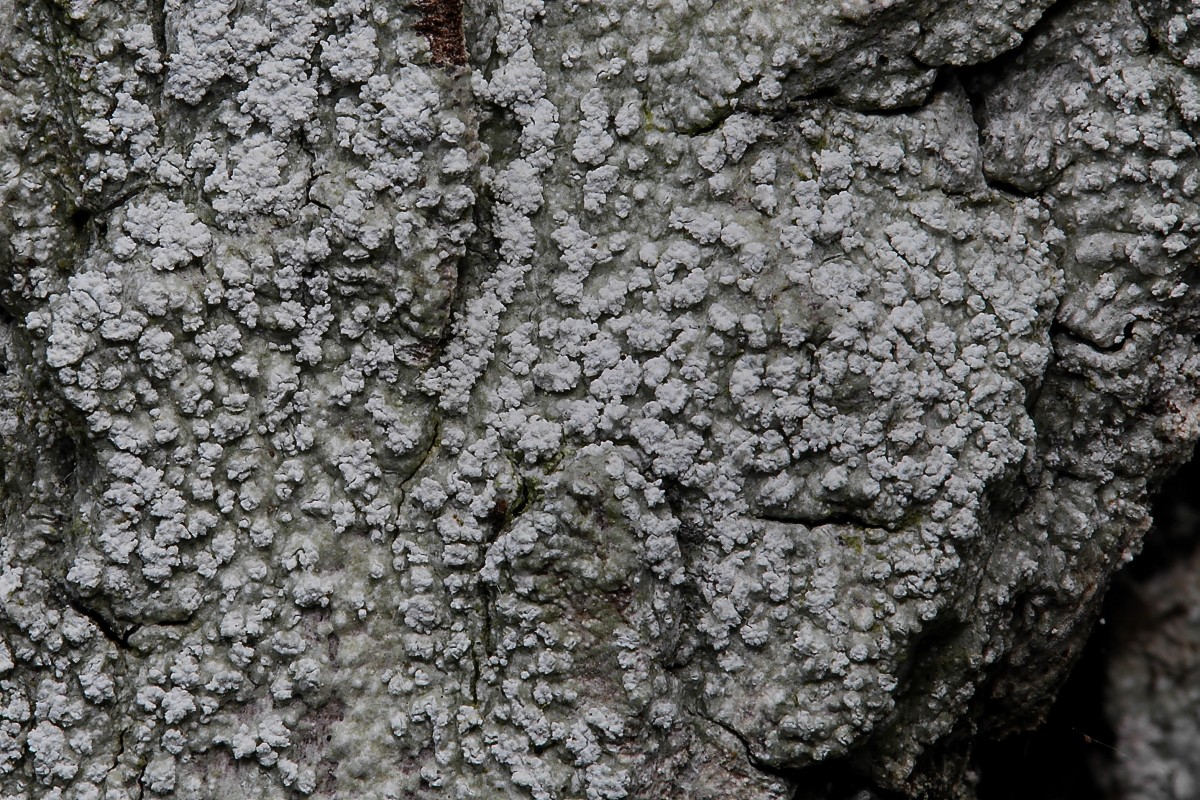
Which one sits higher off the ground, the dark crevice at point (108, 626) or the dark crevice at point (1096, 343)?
the dark crevice at point (1096, 343)

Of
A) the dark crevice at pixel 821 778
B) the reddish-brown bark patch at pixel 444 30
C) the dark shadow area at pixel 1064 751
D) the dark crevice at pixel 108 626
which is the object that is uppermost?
the reddish-brown bark patch at pixel 444 30

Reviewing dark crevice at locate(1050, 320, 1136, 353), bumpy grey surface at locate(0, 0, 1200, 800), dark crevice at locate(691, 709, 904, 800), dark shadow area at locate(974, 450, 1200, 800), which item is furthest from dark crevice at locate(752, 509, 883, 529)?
dark shadow area at locate(974, 450, 1200, 800)

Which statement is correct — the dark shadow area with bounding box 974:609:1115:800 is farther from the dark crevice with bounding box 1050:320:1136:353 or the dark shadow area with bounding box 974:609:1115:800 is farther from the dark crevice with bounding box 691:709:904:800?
the dark crevice with bounding box 1050:320:1136:353

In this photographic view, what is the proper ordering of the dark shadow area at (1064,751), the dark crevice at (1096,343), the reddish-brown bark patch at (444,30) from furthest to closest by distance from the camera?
the dark shadow area at (1064,751), the dark crevice at (1096,343), the reddish-brown bark patch at (444,30)

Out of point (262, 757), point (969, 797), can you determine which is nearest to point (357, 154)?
point (262, 757)

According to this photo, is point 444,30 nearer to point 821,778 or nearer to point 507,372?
point 507,372

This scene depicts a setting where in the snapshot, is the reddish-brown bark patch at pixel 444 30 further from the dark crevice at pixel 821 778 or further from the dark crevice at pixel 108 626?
the dark crevice at pixel 821 778

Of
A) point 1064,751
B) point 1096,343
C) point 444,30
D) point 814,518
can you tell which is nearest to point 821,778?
point 814,518

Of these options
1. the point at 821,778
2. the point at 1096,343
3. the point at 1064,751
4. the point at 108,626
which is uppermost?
the point at 1096,343

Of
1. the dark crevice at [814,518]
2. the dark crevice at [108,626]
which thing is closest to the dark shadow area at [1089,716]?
the dark crevice at [814,518]
